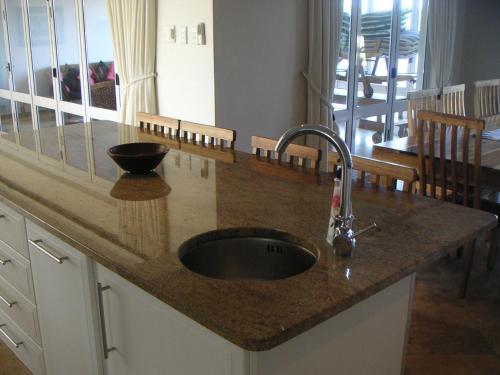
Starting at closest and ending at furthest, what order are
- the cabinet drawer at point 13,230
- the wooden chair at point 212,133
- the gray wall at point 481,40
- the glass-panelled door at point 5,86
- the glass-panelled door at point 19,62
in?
the cabinet drawer at point 13,230
the wooden chair at point 212,133
the gray wall at point 481,40
the glass-panelled door at point 19,62
the glass-panelled door at point 5,86

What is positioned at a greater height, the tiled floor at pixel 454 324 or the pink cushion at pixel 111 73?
the pink cushion at pixel 111 73

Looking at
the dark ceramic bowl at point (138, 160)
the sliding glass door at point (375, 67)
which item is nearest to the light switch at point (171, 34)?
the sliding glass door at point (375, 67)

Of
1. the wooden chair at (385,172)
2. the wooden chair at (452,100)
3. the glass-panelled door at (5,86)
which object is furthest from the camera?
the glass-panelled door at (5,86)

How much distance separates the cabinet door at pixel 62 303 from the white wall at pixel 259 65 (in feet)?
7.19

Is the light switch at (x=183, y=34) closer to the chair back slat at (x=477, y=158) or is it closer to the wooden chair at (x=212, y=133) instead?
the wooden chair at (x=212, y=133)

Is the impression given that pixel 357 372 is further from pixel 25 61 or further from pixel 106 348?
pixel 25 61

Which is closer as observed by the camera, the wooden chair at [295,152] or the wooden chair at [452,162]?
the wooden chair at [295,152]

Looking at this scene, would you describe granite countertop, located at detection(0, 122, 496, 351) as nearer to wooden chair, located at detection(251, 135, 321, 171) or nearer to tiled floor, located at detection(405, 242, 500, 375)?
wooden chair, located at detection(251, 135, 321, 171)

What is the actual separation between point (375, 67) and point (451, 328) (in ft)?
10.5

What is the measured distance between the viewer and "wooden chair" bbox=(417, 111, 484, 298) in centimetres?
265

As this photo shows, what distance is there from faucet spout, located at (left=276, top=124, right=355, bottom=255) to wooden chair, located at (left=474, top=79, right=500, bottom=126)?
11.0 ft

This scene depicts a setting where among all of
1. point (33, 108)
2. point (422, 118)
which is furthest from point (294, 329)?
point (33, 108)

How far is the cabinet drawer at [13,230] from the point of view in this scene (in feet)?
6.29

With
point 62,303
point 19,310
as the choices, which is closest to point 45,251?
point 62,303
